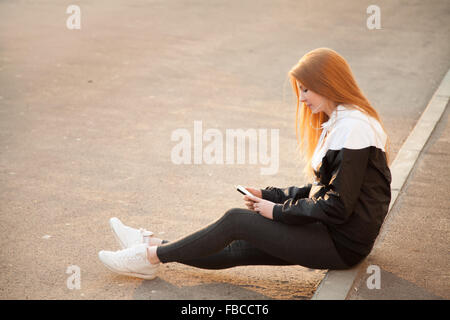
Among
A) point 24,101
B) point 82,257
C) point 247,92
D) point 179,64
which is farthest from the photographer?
point 179,64

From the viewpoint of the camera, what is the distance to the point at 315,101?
3.86 meters

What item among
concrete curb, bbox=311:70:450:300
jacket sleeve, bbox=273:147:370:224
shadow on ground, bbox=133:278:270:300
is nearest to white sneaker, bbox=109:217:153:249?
shadow on ground, bbox=133:278:270:300

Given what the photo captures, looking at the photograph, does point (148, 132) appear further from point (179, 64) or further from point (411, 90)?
→ point (411, 90)

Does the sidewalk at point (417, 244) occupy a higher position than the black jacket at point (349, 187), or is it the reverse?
the black jacket at point (349, 187)

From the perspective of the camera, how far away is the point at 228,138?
22.7ft

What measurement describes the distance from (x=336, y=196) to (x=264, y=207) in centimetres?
44

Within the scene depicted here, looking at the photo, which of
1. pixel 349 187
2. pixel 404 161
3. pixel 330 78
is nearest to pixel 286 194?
pixel 349 187

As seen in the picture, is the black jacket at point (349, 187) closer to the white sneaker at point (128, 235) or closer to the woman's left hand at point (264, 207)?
the woman's left hand at point (264, 207)

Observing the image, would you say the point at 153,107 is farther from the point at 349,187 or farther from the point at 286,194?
the point at 349,187

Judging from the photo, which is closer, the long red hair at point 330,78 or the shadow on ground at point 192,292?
the long red hair at point 330,78

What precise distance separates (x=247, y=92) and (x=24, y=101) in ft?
9.20

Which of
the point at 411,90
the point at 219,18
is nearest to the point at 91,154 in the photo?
the point at 411,90

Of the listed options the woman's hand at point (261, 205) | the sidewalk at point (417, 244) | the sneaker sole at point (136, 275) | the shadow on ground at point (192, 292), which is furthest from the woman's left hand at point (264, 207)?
the sneaker sole at point (136, 275)

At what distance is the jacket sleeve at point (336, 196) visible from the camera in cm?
360
